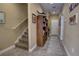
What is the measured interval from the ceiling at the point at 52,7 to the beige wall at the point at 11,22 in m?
0.31

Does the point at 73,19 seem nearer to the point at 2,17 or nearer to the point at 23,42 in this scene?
the point at 23,42

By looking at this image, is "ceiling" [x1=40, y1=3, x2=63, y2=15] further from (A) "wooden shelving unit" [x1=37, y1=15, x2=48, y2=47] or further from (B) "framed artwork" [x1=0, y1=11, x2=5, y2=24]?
(B) "framed artwork" [x1=0, y1=11, x2=5, y2=24]

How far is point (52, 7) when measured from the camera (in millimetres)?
1660

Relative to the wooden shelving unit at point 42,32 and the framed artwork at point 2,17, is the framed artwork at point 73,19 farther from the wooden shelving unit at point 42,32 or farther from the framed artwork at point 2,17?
the framed artwork at point 2,17

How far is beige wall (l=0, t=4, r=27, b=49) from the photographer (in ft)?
5.17

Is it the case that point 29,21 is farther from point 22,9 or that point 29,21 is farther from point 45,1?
point 45,1

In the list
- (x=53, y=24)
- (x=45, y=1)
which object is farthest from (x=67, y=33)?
(x=45, y=1)

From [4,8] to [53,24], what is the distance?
0.82 metres

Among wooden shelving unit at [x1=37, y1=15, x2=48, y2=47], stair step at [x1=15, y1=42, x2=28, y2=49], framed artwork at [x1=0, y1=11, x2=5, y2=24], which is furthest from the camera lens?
wooden shelving unit at [x1=37, y1=15, x2=48, y2=47]

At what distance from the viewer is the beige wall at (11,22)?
158 centimetres

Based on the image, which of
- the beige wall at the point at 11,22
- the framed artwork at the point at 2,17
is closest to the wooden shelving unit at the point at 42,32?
the beige wall at the point at 11,22

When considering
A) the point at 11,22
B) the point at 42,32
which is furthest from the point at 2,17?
the point at 42,32

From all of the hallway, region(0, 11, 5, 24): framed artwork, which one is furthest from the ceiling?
region(0, 11, 5, 24): framed artwork

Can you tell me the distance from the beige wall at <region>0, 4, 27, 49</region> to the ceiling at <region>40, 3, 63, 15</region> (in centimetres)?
31
